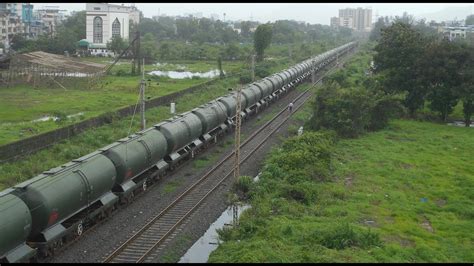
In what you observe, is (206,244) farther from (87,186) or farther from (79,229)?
(87,186)

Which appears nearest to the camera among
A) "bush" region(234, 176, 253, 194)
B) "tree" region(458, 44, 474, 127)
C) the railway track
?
the railway track

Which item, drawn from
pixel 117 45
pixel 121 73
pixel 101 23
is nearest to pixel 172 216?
pixel 121 73

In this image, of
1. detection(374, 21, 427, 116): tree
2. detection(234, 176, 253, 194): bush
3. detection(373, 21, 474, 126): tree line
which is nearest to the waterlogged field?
detection(234, 176, 253, 194): bush

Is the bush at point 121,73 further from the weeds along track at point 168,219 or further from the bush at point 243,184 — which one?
the bush at point 243,184

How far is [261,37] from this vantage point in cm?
8781

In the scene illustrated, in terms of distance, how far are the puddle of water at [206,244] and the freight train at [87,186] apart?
372 centimetres

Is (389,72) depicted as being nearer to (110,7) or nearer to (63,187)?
(63,187)

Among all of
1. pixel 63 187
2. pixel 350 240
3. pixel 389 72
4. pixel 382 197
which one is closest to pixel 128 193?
pixel 63 187

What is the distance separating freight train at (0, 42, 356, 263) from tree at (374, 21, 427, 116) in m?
21.9

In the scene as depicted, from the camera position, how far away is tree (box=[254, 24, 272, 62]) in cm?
8662

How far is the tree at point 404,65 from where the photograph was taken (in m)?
45.3

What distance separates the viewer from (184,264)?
53.4 ft

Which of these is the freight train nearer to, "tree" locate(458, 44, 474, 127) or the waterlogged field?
the waterlogged field

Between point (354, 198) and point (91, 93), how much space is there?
125ft
